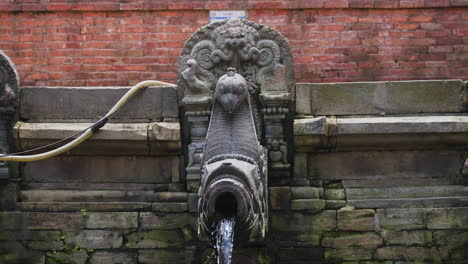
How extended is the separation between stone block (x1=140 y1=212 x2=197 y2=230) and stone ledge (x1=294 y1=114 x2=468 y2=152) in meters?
1.12

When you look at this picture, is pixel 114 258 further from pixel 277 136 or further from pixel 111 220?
pixel 277 136

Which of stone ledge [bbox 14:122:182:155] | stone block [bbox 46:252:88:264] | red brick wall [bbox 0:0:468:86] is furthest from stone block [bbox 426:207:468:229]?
stone block [bbox 46:252:88:264]

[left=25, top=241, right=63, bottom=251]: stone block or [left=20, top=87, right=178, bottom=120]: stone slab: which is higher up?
[left=20, top=87, right=178, bottom=120]: stone slab

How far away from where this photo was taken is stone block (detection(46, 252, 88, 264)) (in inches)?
177

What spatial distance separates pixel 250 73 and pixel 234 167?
1.15 m

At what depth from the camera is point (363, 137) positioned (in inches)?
172

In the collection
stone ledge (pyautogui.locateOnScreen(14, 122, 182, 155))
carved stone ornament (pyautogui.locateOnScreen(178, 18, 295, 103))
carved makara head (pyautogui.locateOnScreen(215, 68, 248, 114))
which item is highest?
carved stone ornament (pyautogui.locateOnScreen(178, 18, 295, 103))

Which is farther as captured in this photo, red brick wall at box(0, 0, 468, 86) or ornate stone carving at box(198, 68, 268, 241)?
red brick wall at box(0, 0, 468, 86)

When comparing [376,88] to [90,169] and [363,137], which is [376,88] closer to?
[363,137]

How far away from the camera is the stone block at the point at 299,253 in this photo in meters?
4.38

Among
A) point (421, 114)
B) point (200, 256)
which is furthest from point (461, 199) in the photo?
point (200, 256)

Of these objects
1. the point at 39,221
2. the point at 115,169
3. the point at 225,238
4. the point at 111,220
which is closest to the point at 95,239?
the point at 111,220

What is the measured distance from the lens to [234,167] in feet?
11.7

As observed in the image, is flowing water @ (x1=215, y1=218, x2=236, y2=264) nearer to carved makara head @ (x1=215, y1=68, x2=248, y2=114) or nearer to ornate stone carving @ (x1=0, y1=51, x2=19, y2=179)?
carved makara head @ (x1=215, y1=68, x2=248, y2=114)
